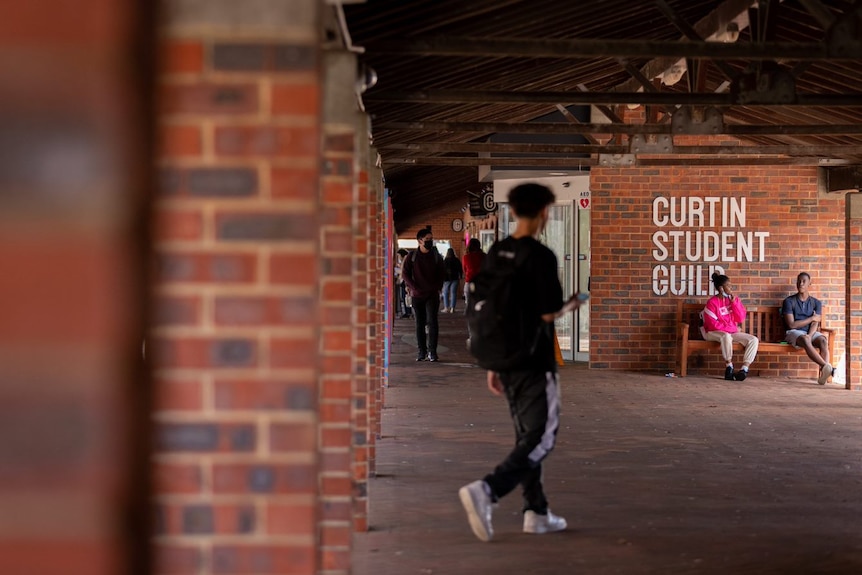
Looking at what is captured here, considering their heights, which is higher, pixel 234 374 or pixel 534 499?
pixel 234 374

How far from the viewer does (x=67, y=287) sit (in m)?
1.05

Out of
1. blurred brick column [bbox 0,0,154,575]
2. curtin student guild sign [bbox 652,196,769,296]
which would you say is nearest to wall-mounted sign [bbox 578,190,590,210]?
curtin student guild sign [bbox 652,196,769,296]

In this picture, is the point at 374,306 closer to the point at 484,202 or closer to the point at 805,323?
the point at 805,323

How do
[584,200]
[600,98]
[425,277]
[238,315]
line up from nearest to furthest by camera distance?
[238,315]
[600,98]
[425,277]
[584,200]

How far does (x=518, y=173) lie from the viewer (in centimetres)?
1603

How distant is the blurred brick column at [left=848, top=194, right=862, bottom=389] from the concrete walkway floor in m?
0.82

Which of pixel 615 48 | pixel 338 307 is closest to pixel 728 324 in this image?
pixel 615 48

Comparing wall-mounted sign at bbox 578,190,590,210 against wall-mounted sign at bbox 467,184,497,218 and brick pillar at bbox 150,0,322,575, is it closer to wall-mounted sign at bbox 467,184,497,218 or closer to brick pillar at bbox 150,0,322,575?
wall-mounted sign at bbox 467,184,497,218

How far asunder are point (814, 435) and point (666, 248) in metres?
5.83

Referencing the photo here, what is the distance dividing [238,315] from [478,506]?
353 cm

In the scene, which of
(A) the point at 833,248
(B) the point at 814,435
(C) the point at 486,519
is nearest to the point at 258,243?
(C) the point at 486,519

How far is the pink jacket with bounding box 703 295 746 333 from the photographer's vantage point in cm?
1416

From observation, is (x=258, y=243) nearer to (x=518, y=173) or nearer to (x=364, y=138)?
(x=364, y=138)

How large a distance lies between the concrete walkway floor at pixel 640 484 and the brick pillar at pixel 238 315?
298 cm
